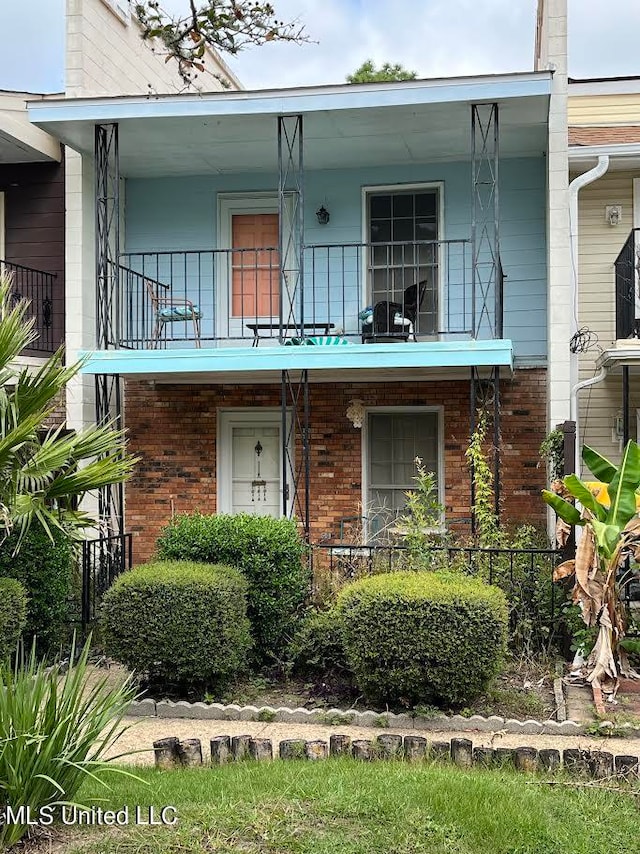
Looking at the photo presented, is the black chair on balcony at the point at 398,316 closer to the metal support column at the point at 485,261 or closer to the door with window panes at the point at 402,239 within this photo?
the door with window panes at the point at 402,239

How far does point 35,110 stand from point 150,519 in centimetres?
561

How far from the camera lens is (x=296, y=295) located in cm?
1249

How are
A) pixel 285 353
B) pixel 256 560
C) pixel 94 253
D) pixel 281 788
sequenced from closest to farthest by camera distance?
1. pixel 281 788
2. pixel 256 560
3. pixel 285 353
4. pixel 94 253

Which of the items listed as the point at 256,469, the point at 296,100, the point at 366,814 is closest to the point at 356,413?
the point at 256,469

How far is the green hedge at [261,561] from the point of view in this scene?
326 inches

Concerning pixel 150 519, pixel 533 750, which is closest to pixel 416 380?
pixel 150 519

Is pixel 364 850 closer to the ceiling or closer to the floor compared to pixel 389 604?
closer to the floor

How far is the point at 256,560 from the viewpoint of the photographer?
828cm

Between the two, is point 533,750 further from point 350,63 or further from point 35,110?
point 350,63

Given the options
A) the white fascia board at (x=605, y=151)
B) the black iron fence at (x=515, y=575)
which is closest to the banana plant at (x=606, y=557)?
the black iron fence at (x=515, y=575)

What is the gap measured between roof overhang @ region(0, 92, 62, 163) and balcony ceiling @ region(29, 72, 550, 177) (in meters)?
0.73

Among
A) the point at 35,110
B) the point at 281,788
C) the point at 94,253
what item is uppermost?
the point at 35,110

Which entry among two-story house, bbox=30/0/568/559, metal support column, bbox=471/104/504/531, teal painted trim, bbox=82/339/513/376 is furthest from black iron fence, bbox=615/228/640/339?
teal painted trim, bbox=82/339/513/376

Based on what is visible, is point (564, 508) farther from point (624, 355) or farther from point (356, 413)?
point (356, 413)
